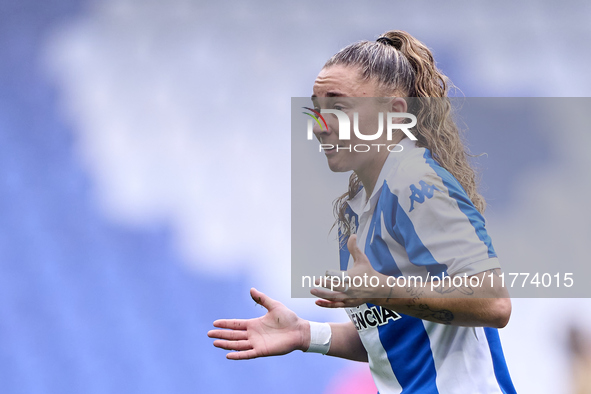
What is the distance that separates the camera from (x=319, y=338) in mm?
1695

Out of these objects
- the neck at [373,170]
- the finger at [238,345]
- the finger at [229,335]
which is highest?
the neck at [373,170]

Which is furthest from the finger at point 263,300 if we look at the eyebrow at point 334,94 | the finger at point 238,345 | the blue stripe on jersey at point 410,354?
the eyebrow at point 334,94

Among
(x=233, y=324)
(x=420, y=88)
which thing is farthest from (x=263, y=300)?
(x=420, y=88)

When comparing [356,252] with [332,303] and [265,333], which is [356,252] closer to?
[332,303]

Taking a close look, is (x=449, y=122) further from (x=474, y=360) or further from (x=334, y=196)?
(x=474, y=360)

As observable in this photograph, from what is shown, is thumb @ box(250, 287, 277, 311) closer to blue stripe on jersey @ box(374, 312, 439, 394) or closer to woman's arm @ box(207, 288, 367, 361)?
woman's arm @ box(207, 288, 367, 361)

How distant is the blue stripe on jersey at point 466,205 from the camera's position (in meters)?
1.18

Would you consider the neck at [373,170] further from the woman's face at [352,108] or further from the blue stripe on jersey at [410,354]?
the blue stripe on jersey at [410,354]

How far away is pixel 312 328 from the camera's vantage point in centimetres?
169

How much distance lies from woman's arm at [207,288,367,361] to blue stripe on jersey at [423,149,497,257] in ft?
2.04

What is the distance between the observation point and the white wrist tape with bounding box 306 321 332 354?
1.68 meters

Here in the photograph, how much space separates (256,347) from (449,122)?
0.83m

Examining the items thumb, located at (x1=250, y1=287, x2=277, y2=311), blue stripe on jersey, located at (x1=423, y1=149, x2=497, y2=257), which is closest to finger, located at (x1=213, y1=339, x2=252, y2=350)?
thumb, located at (x1=250, y1=287, x2=277, y2=311)

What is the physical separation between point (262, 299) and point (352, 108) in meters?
0.59
